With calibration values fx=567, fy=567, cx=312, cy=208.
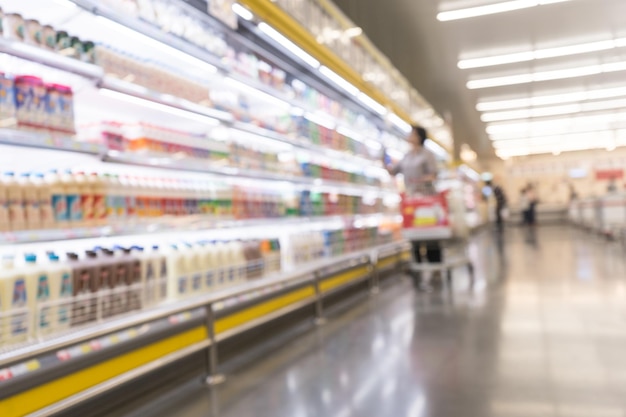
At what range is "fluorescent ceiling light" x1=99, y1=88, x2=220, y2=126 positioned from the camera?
3076 mm

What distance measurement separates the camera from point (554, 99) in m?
15.2

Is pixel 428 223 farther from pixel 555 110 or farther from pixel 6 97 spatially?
pixel 555 110

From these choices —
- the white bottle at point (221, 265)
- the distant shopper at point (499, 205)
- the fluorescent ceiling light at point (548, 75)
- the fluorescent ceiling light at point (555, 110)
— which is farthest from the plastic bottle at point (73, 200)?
the distant shopper at point (499, 205)

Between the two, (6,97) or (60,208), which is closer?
(6,97)

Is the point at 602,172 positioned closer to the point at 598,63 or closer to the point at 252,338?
the point at 598,63

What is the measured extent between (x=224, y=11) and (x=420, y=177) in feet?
10.1

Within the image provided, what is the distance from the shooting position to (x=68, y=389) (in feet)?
7.07

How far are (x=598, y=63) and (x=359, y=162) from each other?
25.8 feet

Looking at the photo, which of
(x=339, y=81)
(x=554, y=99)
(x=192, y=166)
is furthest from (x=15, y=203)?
(x=554, y=99)

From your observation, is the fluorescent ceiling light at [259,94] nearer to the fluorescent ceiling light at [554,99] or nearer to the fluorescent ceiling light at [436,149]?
the fluorescent ceiling light at [436,149]

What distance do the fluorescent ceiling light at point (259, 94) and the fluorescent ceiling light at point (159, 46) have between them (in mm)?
250

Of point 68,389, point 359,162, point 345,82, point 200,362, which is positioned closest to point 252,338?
point 200,362

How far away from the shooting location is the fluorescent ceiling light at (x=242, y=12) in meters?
3.78

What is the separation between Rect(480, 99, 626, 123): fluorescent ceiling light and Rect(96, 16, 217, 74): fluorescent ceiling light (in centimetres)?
1428
